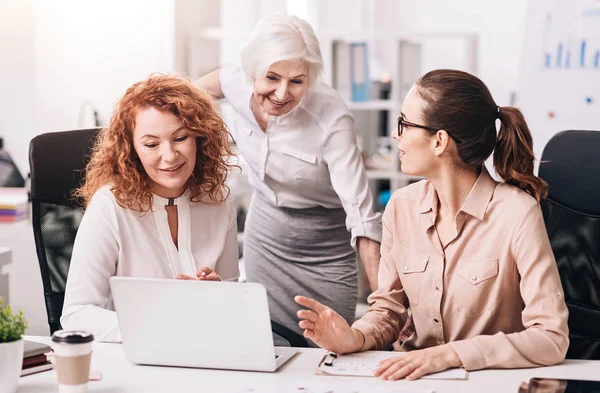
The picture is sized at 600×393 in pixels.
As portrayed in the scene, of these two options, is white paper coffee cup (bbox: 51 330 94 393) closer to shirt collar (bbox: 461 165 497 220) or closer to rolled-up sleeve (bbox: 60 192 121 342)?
rolled-up sleeve (bbox: 60 192 121 342)

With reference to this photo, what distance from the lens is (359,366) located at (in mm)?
1570

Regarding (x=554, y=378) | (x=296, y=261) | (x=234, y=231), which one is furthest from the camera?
(x=296, y=261)

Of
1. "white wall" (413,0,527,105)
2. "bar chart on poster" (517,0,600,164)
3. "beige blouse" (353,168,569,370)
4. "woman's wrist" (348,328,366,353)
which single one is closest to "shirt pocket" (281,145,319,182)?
"beige blouse" (353,168,569,370)

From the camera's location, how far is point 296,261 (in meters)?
2.58

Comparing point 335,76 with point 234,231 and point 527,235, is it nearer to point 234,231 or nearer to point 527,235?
point 234,231

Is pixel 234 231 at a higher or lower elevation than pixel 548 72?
lower

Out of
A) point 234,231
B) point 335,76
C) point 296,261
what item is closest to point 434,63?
point 335,76

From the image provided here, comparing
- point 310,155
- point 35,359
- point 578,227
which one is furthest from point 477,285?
point 35,359

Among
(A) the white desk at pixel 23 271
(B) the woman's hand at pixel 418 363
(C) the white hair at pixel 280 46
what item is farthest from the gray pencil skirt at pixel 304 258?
(A) the white desk at pixel 23 271

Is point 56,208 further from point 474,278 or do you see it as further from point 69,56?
point 69,56

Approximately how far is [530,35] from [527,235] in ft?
9.32

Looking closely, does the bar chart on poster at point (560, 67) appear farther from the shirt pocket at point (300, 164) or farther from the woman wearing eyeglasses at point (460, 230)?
the woman wearing eyeglasses at point (460, 230)

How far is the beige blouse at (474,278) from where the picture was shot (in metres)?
1.61

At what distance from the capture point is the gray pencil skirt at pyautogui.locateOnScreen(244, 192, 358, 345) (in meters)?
2.51
